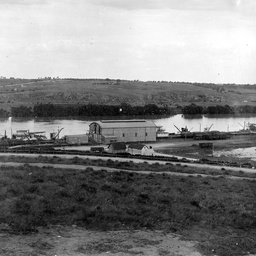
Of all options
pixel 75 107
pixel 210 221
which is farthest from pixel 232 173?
pixel 75 107

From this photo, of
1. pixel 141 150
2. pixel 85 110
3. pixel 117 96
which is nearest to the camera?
pixel 141 150

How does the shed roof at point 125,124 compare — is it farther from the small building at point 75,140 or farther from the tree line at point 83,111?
the tree line at point 83,111

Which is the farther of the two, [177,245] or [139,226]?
[139,226]

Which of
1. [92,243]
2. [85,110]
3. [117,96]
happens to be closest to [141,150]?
[92,243]

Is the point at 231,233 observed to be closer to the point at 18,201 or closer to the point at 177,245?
the point at 177,245

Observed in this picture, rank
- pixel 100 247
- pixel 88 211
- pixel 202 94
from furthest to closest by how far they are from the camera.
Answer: pixel 202 94, pixel 88 211, pixel 100 247

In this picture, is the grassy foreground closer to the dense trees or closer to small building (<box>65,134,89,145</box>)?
small building (<box>65,134,89,145</box>)

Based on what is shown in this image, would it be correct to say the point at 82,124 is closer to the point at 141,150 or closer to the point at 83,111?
the point at 83,111
